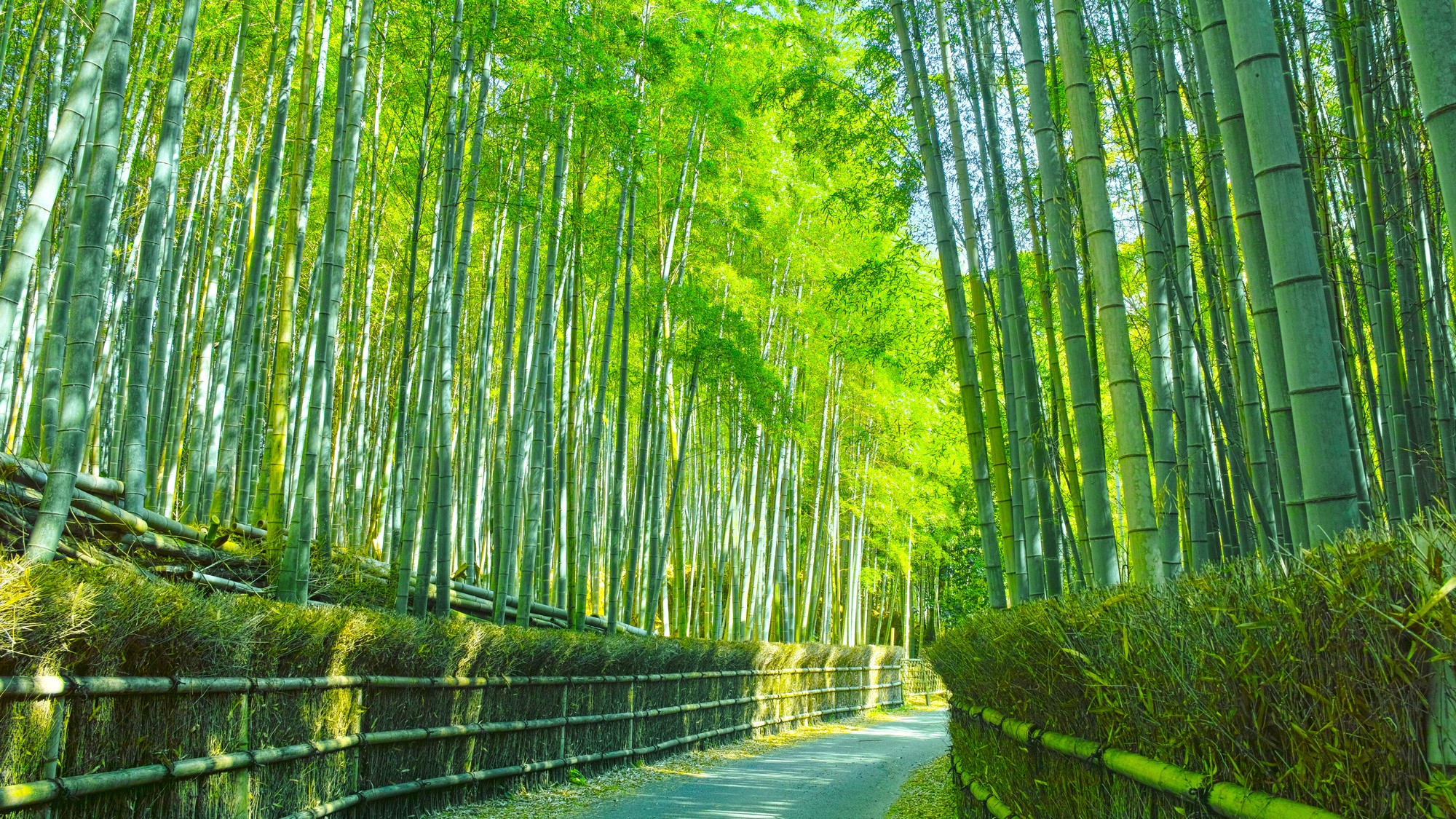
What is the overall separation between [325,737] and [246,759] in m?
0.64

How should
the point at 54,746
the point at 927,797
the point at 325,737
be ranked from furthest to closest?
the point at 927,797 < the point at 325,737 < the point at 54,746

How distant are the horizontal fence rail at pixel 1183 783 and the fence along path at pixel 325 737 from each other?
90.2 inches

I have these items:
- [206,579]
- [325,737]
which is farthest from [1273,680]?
[206,579]

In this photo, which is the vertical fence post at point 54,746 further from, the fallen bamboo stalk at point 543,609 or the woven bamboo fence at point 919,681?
the woven bamboo fence at point 919,681

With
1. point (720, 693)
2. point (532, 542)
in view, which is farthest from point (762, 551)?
point (532, 542)

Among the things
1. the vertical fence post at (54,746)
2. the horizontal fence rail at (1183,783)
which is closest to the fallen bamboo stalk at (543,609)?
the vertical fence post at (54,746)

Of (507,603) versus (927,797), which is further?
(507,603)

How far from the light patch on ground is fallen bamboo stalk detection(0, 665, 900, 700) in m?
2.14

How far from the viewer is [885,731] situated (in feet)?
39.2

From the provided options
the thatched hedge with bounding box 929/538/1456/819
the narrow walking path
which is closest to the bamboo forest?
the thatched hedge with bounding box 929/538/1456/819

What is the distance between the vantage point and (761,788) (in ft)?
21.4

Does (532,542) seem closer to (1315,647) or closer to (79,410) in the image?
(79,410)

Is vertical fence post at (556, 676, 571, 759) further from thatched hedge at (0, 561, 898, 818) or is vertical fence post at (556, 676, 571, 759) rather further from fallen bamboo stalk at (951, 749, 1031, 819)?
fallen bamboo stalk at (951, 749, 1031, 819)

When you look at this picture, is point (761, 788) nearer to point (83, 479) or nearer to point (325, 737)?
point (325, 737)
